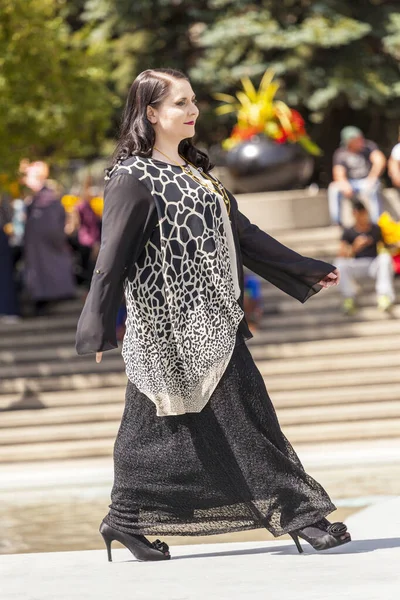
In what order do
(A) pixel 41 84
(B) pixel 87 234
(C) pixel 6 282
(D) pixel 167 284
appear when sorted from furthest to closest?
1. (A) pixel 41 84
2. (B) pixel 87 234
3. (C) pixel 6 282
4. (D) pixel 167 284

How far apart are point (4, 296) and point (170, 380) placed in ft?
30.5

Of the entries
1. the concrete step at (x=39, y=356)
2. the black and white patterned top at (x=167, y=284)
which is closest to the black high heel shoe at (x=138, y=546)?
the black and white patterned top at (x=167, y=284)

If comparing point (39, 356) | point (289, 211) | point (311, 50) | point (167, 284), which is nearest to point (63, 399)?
point (39, 356)

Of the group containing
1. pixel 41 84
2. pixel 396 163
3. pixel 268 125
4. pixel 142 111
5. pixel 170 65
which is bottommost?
pixel 170 65

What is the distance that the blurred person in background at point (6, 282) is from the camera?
1401 cm

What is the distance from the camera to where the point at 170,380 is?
507 centimetres

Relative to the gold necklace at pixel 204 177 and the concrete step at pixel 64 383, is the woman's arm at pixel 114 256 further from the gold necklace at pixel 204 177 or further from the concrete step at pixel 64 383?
the concrete step at pixel 64 383

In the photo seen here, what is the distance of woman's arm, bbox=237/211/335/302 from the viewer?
530cm

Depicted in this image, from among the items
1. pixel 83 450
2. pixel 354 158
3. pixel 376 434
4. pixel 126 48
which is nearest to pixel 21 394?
pixel 83 450

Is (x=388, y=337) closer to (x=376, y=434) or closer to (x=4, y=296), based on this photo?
(x=376, y=434)

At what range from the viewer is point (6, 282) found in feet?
46.1

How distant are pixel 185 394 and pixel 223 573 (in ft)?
2.30

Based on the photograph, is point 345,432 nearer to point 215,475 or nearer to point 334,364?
point 334,364

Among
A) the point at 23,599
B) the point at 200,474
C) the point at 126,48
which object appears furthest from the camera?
the point at 126,48
